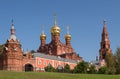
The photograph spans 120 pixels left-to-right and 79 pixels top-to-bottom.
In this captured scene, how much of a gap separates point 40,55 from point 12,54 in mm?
19953

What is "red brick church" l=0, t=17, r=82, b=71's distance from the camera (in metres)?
82.4

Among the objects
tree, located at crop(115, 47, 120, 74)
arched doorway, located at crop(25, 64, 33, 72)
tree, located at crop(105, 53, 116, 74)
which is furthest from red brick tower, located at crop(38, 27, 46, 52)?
tree, located at crop(115, 47, 120, 74)

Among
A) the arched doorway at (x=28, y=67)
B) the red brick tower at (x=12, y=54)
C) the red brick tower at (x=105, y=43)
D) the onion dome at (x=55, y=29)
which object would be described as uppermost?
the onion dome at (x=55, y=29)

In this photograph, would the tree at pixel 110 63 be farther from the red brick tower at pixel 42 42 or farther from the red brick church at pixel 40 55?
the red brick tower at pixel 42 42

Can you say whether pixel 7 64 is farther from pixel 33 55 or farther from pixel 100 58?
pixel 100 58

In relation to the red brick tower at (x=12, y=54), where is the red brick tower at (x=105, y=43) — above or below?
above

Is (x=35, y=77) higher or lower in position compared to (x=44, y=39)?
lower

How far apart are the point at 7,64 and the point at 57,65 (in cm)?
2728

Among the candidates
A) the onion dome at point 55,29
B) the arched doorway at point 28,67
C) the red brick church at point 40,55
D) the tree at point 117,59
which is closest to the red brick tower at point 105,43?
the red brick church at point 40,55

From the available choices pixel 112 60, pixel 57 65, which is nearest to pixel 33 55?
pixel 57 65

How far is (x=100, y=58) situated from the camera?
12875 cm

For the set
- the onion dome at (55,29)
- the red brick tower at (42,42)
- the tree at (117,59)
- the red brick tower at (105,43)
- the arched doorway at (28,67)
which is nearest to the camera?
the tree at (117,59)

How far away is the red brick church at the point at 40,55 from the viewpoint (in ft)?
270

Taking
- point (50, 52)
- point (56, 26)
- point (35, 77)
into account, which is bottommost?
point (35, 77)
